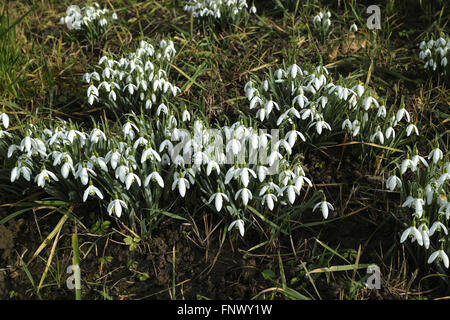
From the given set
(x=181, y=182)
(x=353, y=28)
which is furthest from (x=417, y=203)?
(x=353, y=28)

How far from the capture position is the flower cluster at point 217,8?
4.05 m

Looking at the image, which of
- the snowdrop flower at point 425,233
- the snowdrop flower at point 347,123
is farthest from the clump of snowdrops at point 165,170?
the snowdrop flower at point 425,233

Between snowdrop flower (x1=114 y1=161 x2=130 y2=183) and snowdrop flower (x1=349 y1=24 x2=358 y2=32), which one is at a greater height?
snowdrop flower (x1=349 y1=24 x2=358 y2=32)

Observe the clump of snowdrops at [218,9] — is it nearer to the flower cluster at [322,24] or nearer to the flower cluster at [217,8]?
the flower cluster at [217,8]

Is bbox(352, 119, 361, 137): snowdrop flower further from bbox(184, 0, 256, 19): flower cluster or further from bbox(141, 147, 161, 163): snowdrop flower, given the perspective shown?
bbox(184, 0, 256, 19): flower cluster

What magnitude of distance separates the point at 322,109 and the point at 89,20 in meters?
2.24

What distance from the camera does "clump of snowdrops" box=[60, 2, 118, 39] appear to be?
407cm

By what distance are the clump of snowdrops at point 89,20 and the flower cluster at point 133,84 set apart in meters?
0.79

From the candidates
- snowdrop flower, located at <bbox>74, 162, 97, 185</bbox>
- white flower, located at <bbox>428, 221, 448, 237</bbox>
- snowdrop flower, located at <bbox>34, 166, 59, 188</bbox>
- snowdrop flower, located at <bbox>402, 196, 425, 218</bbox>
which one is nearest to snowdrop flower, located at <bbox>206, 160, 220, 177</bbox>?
snowdrop flower, located at <bbox>74, 162, 97, 185</bbox>

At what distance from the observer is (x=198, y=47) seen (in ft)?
13.2

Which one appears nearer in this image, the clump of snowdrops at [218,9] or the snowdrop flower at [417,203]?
the snowdrop flower at [417,203]

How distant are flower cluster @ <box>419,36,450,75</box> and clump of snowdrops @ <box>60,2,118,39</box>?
104 inches

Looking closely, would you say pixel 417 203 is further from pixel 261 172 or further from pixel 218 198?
pixel 218 198

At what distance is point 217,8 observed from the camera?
4.08m
